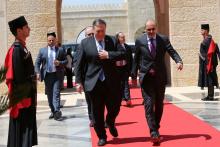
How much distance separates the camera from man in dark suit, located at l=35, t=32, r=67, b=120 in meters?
9.95

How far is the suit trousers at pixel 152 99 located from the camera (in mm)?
7047

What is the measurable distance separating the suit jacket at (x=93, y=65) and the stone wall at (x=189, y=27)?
908 centimetres

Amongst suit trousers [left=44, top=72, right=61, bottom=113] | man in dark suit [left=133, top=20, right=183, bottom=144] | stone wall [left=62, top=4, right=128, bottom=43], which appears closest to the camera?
man in dark suit [left=133, top=20, right=183, bottom=144]

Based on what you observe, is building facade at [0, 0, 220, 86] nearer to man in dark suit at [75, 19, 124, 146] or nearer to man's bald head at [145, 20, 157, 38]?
man's bald head at [145, 20, 157, 38]

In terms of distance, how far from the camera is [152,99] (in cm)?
710

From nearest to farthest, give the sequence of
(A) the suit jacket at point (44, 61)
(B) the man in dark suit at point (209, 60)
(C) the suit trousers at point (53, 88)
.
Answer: (C) the suit trousers at point (53, 88) < (A) the suit jacket at point (44, 61) < (B) the man in dark suit at point (209, 60)

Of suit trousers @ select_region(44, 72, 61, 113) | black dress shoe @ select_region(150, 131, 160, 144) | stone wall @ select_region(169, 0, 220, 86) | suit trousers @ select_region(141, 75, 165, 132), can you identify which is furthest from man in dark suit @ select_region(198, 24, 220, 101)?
black dress shoe @ select_region(150, 131, 160, 144)

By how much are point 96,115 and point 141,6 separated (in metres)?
40.8

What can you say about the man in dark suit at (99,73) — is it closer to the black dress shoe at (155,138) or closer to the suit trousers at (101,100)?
the suit trousers at (101,100)

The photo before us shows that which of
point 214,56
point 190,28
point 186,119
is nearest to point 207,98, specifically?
point 214,56

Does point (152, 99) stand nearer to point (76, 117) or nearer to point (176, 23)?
point (76, 117)

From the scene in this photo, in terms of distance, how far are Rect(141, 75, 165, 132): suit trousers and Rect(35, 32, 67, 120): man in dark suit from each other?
3.14 metres

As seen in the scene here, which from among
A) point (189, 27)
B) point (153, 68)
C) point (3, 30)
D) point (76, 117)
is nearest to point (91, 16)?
point (3, 30)

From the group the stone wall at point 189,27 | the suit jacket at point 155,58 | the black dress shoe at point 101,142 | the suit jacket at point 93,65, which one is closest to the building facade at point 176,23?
the stone wall at point 189,27
